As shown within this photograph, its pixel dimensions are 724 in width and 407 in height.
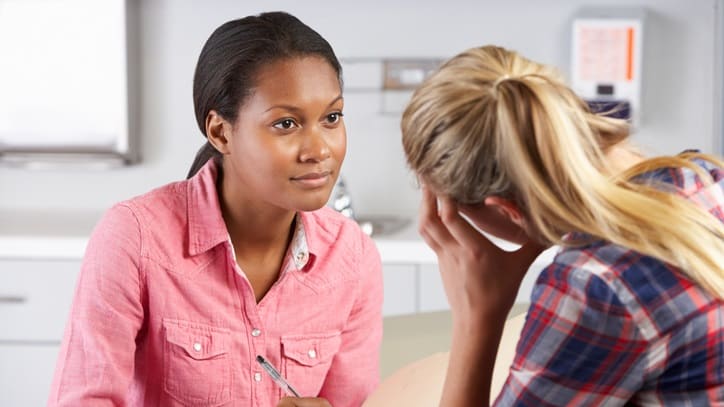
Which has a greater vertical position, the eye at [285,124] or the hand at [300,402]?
the eye at [285,124]

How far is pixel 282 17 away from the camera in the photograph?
4.60ft

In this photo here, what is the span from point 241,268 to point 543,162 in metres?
0.57

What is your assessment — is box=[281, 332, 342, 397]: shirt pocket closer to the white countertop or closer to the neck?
the neck

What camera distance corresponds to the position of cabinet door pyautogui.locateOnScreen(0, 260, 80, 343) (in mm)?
2645

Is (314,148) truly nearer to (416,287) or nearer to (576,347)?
(576,347)

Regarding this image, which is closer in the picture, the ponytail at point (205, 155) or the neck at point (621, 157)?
the neck at point (621, 157)

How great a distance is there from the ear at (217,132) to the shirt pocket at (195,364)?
0.81 feet

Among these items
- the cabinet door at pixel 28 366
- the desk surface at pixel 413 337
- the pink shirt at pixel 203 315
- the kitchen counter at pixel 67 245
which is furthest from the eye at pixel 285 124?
the cabinet door at pixel 28 366

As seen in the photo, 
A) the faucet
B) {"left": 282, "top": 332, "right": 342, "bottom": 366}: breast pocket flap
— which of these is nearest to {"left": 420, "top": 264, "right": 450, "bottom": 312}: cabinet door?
the faucet

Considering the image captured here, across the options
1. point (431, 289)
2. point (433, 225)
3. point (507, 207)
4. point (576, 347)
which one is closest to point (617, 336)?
point (576, 347)

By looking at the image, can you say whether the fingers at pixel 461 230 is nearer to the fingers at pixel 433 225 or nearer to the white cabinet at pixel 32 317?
the fingers at pixel 433 225

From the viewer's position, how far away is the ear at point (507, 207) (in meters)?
1.05

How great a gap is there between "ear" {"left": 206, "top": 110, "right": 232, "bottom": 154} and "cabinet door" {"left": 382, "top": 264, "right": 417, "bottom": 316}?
124 cm

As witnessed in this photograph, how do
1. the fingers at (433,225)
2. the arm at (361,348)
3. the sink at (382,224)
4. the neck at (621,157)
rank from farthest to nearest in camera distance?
the sink at (382,224) < the arm at (361,348) < the fingers at (433,225) < the neck at (621,157)
